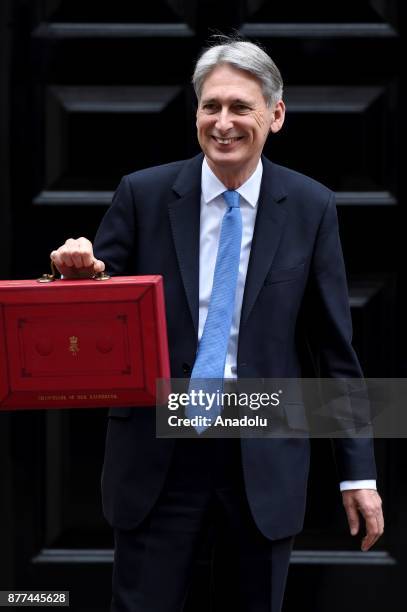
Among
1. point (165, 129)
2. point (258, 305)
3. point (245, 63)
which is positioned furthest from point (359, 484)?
point (165, 129)

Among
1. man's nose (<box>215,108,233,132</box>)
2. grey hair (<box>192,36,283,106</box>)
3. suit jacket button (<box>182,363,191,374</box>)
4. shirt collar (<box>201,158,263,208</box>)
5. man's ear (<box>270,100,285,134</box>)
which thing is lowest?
suit jacket button (<box>182,363,191,374</box>)

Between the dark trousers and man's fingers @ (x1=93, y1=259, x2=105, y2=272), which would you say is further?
the dark trousers

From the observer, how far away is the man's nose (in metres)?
2.77

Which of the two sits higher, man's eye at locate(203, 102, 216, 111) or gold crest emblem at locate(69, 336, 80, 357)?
man's eye at locate(203, 102, 216, 111)

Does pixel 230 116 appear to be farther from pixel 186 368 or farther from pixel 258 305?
pixel 186 368

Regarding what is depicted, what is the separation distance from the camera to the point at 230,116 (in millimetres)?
2787

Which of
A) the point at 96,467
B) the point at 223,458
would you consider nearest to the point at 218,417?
the point at 223,458

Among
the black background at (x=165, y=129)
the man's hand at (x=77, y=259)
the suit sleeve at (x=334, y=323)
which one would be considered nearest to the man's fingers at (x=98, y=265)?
the man's hand at (x=77, y=259)

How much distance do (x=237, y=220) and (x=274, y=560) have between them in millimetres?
749

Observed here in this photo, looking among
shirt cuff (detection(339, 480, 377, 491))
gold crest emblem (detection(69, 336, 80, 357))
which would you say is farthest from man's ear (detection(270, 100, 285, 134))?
shirt cuff (detection(339, 480, 377, 491))

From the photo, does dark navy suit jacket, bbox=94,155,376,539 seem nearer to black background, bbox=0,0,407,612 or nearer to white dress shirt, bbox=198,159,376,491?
white dress shirt, bbox=198,159,376,491

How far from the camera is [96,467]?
3787 mm

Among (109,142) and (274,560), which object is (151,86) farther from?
(274,560)

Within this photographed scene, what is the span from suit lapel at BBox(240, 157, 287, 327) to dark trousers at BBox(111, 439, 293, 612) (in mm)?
322
